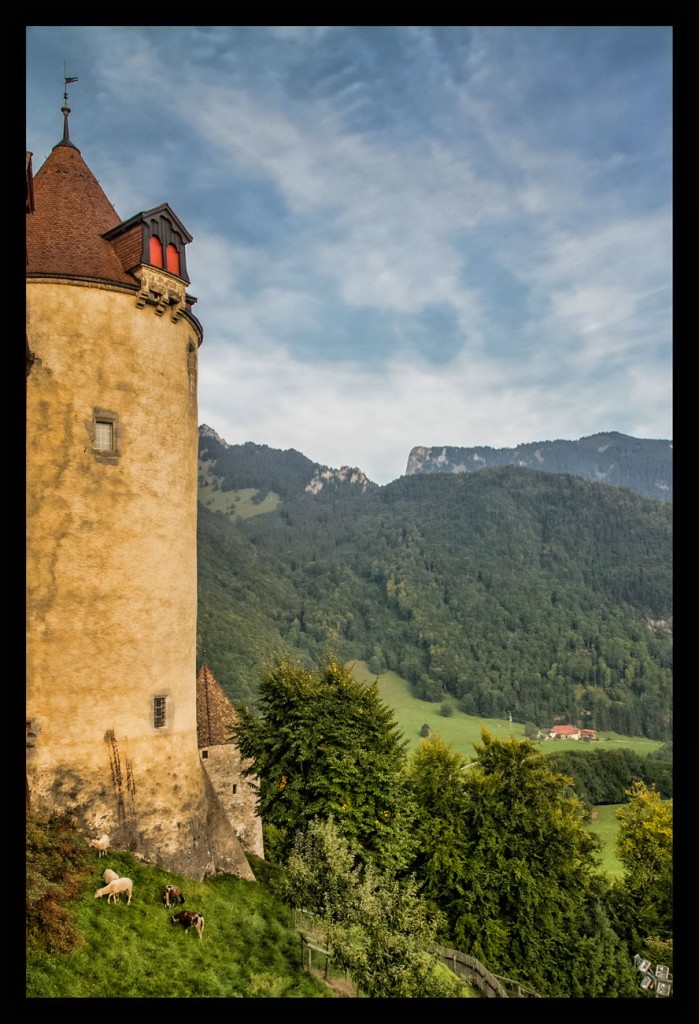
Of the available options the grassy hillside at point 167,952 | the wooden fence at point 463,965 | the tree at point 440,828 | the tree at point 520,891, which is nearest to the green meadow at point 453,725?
the tree at point 440,828

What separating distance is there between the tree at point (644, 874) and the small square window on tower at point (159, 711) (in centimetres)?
2704

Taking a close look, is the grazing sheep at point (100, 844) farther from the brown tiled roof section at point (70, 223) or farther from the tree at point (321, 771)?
the brown tiled roof section at point (70, 223)

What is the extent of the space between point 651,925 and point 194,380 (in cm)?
3375

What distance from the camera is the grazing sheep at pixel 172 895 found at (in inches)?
777

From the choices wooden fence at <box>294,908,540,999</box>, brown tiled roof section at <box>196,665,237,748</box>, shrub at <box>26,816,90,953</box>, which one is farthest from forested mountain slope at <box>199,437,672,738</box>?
shrub at <box>26,816,90,953</box>

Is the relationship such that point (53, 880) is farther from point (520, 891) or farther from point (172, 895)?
point (520, 891)

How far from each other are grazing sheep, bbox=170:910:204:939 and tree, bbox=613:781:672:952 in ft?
81.9

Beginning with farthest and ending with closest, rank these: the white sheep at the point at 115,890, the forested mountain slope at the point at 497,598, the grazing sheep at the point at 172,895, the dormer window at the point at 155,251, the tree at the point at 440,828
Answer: the forested mountain slope at the point at 497,598, the tree at the point at 440,828, the dormer window at the point at 155,251, the grazing sheep at the point at 172,895, the white sheep at the point at 115,890

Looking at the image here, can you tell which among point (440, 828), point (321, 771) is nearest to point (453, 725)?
point (440, 828)

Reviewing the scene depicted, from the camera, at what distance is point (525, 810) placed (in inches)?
1396

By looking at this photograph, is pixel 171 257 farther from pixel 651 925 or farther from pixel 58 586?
pixel 651 925

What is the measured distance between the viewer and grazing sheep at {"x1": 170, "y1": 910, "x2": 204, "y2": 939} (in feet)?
63.7

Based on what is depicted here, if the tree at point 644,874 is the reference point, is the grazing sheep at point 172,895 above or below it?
above
